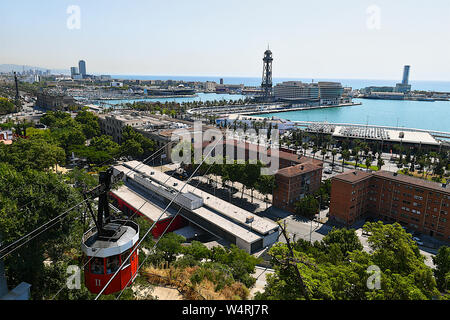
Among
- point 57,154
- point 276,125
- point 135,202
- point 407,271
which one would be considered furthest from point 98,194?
point 276,125

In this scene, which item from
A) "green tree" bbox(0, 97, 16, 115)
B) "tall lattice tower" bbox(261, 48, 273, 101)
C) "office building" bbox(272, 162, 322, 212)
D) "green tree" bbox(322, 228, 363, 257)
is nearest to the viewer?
"green tree" bbox(322, 228, 363, 257)

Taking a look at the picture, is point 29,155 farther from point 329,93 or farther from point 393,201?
point 329,93

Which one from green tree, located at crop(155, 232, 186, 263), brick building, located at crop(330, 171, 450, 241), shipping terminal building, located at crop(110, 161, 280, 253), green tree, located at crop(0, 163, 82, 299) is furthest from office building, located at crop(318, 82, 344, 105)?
green tree, located at crop(0, 163, 82, 299)

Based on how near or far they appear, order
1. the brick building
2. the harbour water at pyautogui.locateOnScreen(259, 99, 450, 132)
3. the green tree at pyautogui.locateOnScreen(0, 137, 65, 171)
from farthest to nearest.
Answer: the harbour water at pyautogui.locateOnScreen(259, 99, 450, 132) < the green tree at pyautogui.locateOnScreen(0, 137, 65, 171) < the brick building

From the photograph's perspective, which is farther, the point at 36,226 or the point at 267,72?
the point at 267,72

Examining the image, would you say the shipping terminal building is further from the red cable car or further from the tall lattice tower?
the tall lattice tower

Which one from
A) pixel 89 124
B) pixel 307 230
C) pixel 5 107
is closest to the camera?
pixel 307 230

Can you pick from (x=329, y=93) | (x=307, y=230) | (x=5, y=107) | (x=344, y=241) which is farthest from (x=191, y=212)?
(x=329, y=93)

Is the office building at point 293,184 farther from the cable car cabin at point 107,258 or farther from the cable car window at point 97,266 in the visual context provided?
the cable car window at point 97,266
